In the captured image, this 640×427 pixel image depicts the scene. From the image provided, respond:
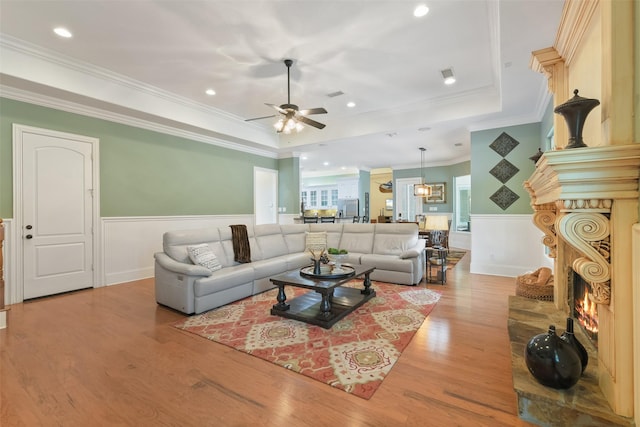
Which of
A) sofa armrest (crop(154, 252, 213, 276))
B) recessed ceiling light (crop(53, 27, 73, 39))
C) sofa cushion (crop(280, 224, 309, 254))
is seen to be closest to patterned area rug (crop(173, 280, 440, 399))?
sofa armrest (crop(154, 252, 213, 276))

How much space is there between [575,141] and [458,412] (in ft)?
5.65

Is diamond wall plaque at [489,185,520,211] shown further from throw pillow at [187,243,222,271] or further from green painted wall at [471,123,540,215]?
throw pillow at [187,243,222,271]

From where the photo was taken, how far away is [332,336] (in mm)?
2684

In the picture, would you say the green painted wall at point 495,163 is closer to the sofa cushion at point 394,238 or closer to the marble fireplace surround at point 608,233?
the sofa cushion at point 394,238

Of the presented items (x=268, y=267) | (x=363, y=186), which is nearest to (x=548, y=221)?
(x=268, y=267)

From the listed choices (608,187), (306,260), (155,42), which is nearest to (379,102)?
(306,260)

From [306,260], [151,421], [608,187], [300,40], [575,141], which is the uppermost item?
[300,40]

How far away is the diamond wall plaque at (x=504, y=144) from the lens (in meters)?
5.00

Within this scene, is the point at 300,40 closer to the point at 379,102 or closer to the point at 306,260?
the point at 379,102

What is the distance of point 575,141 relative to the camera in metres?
1.55

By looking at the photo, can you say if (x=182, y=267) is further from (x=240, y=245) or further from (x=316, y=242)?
(x=316, y=242)

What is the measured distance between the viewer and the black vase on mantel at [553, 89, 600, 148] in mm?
1513

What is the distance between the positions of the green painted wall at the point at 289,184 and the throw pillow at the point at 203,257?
13.9 feet

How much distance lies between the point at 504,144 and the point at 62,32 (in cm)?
662
